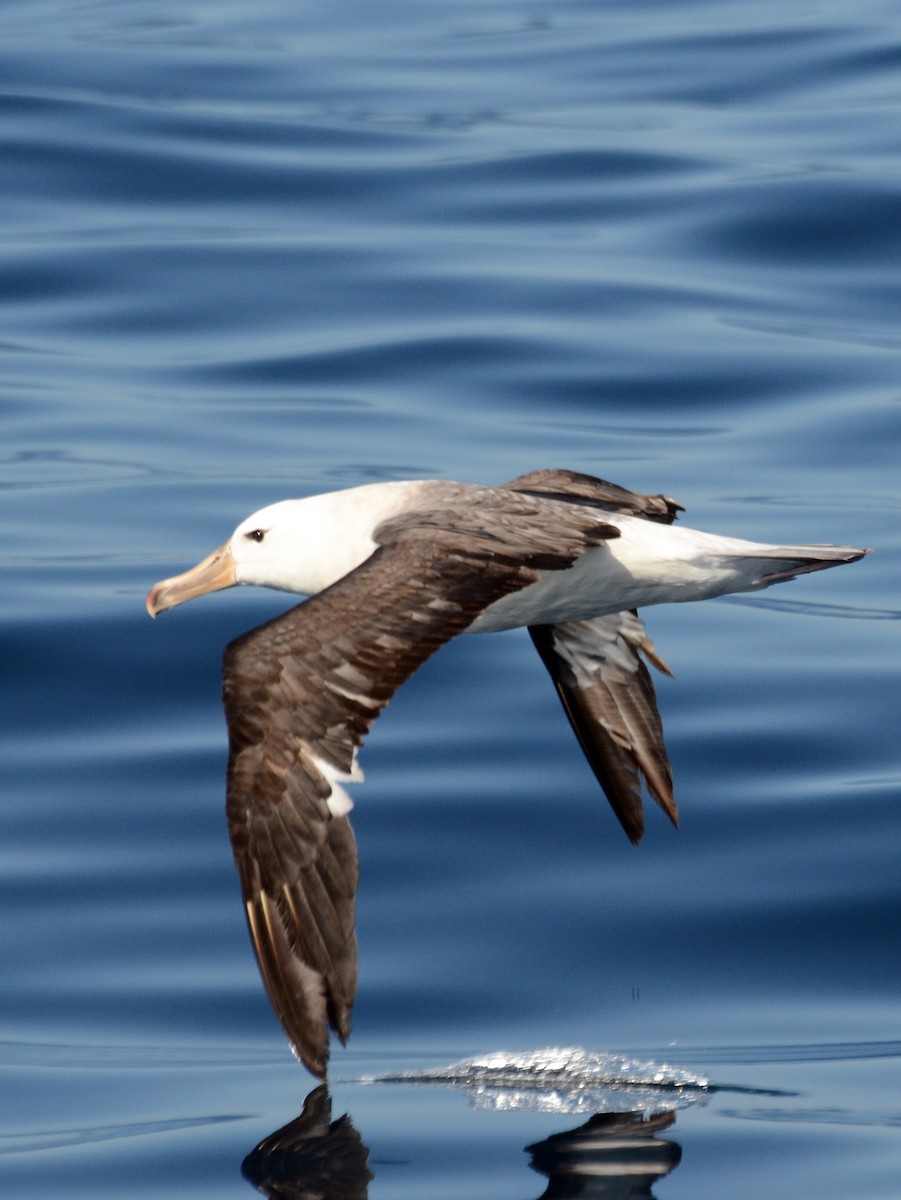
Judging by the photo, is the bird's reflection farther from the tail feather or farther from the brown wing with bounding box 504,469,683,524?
the brown wing with bounding box 504,469,683,524

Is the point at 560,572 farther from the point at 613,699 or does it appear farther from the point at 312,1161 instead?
the point at 312,1161

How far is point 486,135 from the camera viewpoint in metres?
22.6

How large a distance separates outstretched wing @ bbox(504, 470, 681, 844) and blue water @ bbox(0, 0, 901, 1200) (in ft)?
1.07

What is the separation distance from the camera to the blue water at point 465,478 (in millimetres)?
8086

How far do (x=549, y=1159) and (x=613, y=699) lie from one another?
8.77 feet

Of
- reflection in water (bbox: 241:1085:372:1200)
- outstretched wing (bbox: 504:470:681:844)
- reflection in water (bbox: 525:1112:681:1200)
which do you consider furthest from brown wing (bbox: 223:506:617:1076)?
outstretched wing (bbox: 504:470:681:844)

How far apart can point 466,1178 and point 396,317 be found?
37.2 feet

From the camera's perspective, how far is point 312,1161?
291 inches

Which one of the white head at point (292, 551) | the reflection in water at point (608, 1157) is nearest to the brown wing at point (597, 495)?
the white head at point (292, 551)

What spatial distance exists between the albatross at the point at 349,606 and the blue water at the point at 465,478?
100 cm

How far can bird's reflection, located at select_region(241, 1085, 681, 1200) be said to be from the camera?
713 cm

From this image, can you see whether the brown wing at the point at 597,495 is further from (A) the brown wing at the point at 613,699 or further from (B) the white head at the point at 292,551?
(A) the brown wing at the point at 613,699

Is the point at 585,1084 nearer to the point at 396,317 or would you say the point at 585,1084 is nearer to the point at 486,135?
the point at 396,317

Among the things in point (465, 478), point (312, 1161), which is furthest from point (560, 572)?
point (465, 478)
